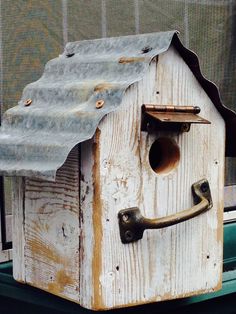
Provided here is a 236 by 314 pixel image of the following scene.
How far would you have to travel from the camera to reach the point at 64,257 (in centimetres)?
259

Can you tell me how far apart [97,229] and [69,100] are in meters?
0.39

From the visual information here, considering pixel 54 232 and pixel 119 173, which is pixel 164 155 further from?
pixel 54 232

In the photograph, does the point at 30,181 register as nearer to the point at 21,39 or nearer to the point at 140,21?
the point at 21,39

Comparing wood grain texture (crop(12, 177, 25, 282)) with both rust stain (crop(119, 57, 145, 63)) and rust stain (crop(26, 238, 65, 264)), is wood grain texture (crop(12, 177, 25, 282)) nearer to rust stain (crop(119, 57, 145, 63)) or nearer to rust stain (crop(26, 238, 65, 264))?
rust stain (crop(26, 238, 65, 264))

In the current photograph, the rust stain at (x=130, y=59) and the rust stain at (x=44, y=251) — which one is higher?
the rust stain at (x=130, y=59)

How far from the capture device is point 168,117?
100 inches

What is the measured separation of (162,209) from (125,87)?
1.28ft

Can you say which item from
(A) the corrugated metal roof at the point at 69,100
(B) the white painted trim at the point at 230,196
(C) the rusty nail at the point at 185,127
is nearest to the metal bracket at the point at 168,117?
(C) the rusty nail at the point at 185,127

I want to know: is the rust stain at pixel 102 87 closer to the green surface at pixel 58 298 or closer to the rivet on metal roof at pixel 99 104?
the rivet on metal roof at pixel 99 104

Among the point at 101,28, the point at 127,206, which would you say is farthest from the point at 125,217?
the point at 101,28

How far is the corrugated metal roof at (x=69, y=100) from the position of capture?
242 centimetres

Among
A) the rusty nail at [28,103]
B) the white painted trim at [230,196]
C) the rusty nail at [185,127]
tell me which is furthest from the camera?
the white painted trim at [230,196]

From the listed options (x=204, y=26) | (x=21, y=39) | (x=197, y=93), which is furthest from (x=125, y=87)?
(x=204, y=26)

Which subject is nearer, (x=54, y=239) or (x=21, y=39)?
(x=54, y=239)
